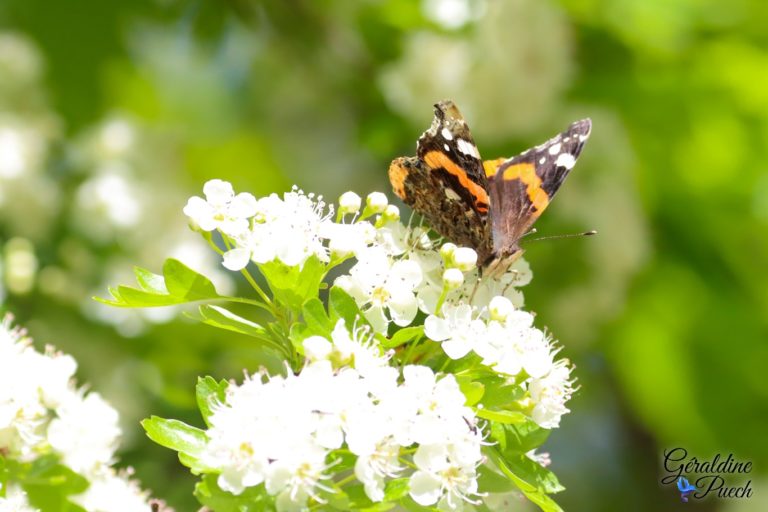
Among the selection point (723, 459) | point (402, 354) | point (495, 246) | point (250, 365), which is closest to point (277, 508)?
point (402, 354)

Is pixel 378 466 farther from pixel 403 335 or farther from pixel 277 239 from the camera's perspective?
pixel 277 239

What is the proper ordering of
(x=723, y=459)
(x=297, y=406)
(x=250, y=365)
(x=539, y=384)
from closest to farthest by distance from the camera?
(x=297, y=406) → (x=539, y=384) → (x=250, y=365) → (x=723, y=459)

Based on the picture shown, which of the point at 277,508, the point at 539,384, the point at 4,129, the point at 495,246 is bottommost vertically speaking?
the point at 277,508

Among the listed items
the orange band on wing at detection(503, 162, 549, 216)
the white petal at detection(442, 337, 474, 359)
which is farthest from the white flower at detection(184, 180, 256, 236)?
the orange band on wing at detection(503, 162, 549, 216)

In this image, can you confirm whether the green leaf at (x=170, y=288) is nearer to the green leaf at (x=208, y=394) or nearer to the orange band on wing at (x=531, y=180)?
the green leaf at (x=208, y=394)

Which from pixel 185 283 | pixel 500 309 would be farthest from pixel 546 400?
pixel 185 283

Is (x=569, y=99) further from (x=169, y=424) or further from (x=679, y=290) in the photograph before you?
(x=169, y=424)
